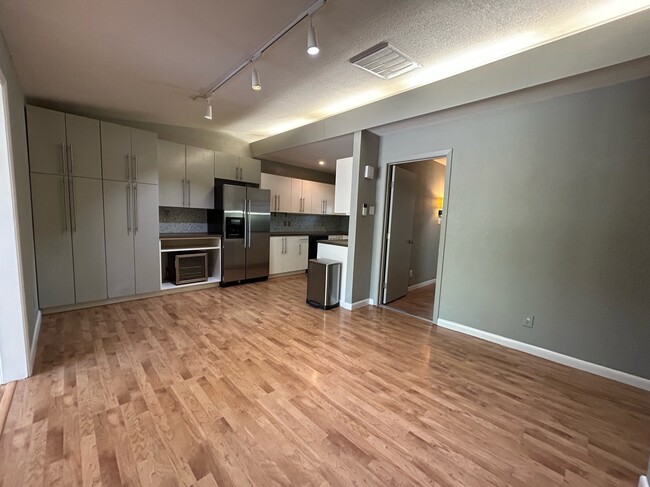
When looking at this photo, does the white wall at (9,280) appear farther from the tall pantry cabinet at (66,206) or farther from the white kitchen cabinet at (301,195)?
the white kitchen cabinet at (301,195)

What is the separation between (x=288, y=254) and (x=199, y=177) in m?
2.27

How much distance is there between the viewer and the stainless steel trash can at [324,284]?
380 centimetres

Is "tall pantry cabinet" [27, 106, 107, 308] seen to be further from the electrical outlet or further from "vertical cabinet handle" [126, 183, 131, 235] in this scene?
the electrical outlet

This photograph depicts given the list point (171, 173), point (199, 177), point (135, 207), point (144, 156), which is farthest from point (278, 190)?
point (135, 207)

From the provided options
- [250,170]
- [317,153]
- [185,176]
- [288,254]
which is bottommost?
[288,254]

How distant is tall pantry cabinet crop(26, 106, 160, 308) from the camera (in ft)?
10.2

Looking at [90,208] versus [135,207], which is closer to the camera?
[90,208]

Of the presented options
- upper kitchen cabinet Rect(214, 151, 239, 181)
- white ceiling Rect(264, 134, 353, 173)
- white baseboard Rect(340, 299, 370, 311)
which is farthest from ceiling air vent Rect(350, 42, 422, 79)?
upper kitchen cabinet Rect(214, 151, 239, 181)

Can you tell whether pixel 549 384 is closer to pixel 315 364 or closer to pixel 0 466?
pixel 315 364

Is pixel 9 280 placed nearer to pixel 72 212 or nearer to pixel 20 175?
pixel 20 175

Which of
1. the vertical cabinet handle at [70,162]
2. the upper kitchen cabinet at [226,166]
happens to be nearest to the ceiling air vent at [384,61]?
the upper kitchen cabinet at [226,166]

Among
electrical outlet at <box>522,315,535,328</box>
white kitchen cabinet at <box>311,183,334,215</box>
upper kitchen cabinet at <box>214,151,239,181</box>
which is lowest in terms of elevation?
electrical outlet at <box>522,315,535,328</box>

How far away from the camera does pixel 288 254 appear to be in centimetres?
581

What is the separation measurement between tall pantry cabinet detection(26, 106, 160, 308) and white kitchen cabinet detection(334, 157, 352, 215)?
2.69m
